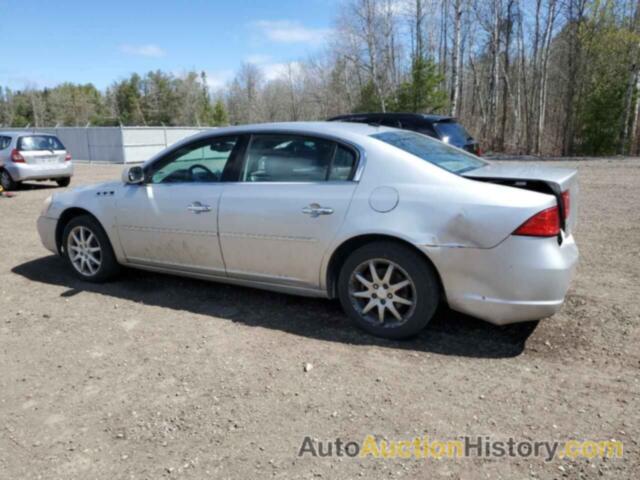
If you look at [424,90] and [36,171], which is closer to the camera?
[36,171]

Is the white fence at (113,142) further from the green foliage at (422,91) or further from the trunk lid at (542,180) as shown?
the trunk lid at (542,180)

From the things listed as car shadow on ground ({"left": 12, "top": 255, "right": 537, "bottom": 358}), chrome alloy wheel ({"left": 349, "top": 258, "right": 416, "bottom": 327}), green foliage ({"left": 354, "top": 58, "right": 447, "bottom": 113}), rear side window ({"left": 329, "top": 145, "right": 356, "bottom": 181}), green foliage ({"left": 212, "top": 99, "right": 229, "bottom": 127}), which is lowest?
car shadow on ground ({"left": 12, "top": 255, "right": 537, "bottom": 358})

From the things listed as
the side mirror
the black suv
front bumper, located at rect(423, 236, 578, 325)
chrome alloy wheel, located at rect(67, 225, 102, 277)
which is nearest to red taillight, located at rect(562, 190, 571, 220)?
front bumper, located at rect(423, 236, 578, 325)

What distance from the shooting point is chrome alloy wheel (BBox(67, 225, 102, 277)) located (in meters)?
4.97

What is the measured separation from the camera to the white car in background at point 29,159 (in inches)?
499

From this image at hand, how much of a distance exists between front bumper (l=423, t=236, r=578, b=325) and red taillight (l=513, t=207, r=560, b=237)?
4cm

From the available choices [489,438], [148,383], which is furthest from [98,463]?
[489,438]

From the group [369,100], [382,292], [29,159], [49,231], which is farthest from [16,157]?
[369,100]

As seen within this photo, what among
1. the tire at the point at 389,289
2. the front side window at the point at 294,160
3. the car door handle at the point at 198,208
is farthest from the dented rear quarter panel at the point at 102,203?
the tire at the point at 389,289

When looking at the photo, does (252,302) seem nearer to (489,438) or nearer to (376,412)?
(376,412)

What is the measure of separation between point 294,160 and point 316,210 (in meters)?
0.53

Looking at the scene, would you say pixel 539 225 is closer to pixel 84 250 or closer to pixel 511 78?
pixel 84 250

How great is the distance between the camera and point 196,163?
14.5ft

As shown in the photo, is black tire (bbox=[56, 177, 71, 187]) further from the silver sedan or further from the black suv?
the silver sedan
